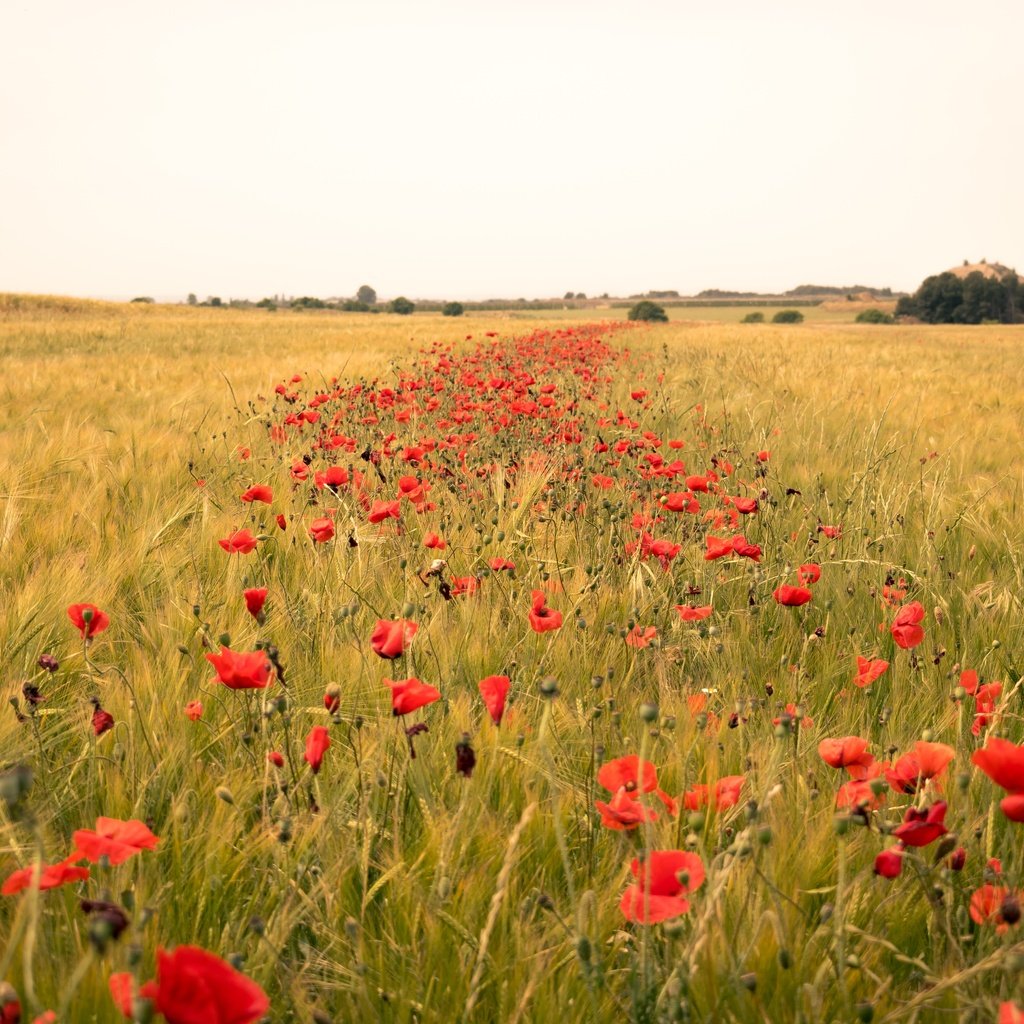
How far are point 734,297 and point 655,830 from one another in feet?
318

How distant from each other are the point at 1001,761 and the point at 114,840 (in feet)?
3.02

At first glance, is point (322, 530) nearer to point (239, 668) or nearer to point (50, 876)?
point (239, 668)

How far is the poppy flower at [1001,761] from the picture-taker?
0.83m

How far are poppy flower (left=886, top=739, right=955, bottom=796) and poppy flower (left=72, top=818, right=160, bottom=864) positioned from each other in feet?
3.04

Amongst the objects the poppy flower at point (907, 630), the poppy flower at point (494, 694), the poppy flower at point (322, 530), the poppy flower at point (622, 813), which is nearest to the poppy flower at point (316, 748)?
the poppy flower at point (494, 694)

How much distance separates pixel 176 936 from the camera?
1.03 metres

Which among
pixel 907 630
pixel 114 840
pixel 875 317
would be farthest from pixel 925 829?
pixel 875 317

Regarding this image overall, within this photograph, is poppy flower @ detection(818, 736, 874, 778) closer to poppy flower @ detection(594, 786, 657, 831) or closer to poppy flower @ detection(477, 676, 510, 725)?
poppy flower @ detection(594, 786, 657, 831)

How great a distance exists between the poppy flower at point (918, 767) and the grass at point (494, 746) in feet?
0.16

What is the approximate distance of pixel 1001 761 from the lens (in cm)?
84

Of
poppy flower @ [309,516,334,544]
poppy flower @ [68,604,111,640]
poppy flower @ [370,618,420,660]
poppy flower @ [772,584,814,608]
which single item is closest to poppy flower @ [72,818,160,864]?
poppy flower @ [370,618,420,660]

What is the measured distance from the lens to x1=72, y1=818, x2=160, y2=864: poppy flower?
80cm

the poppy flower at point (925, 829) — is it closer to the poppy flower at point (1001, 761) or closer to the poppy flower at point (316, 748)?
the poppy flower at point (1001, 761)

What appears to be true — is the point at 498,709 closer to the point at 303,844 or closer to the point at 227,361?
the point at 303,844
